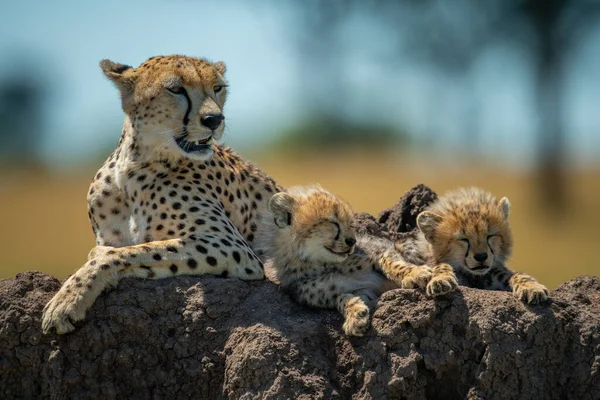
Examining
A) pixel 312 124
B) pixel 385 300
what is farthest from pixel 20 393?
pixel 312 124

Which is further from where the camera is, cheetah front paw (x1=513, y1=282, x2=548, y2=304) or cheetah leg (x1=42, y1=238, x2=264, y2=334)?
cheetah leg (x1=42, y1=238, x2=264, y2=334)

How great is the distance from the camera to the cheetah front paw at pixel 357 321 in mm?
3518

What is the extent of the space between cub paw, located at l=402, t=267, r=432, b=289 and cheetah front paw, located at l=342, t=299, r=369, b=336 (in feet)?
0.67

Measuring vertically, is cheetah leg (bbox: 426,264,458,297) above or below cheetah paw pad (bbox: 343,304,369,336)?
above

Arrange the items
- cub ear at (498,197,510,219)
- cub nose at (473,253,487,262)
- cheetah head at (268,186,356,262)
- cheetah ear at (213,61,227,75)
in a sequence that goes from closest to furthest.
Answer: cub nose at (473,253,487,262) < cheetah head at (268,186,356,262) < cub ear at (498,197,510,219) < cheetah ear at (213,61,227,75)

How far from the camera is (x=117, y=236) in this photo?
447 cm

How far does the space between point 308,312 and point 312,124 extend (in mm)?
15041

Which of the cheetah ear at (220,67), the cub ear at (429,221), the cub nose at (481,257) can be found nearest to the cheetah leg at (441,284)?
the cub nose at (481,257)

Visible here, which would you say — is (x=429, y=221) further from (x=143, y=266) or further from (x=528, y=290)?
(x=143, y=266)

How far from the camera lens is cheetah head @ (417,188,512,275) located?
374cm

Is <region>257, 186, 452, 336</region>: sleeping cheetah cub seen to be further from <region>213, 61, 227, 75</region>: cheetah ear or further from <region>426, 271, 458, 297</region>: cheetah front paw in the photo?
<region>213, 61, 227, 75</region>: cheetah ear

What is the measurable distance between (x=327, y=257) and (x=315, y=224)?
0.54ft

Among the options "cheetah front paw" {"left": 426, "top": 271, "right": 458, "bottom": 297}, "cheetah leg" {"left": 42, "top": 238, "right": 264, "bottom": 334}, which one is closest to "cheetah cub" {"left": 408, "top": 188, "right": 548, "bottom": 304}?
"cheetah front paw" {"left": 426, "top": 271, "right": 458, "bottom": 297}

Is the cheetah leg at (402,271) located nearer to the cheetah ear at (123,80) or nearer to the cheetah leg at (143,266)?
the cheetah leg at (143,266)
